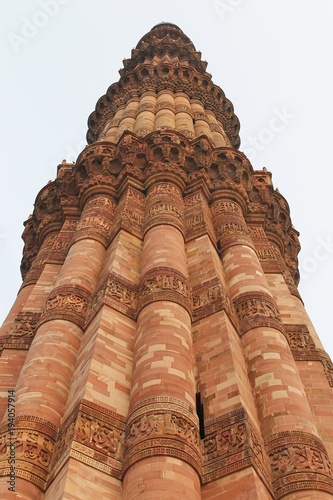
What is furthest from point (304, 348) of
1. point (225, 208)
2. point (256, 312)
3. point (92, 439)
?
point (92, 439)

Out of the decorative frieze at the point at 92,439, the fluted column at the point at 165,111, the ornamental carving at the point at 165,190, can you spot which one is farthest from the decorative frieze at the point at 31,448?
the fluted column at the point at 165,111

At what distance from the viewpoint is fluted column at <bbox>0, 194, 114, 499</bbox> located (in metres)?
7.11

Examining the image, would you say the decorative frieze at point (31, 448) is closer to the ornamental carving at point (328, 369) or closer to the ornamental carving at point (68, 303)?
the ornamental carving at point (68, 303)

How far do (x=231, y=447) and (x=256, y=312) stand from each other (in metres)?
3.43

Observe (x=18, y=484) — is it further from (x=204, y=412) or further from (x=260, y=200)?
(x=260, y=200)

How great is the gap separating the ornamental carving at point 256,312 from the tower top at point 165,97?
8555 mm

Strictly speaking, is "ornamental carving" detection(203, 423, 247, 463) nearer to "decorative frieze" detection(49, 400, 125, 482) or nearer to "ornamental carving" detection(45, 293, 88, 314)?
"decorative frieze" detection(49, 400, 125, 482)

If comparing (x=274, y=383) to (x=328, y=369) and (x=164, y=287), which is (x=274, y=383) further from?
(x=328, y=369)

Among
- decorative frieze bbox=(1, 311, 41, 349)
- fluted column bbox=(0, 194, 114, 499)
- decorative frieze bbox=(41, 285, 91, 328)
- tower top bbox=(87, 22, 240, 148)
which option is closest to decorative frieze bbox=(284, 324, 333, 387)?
decorative frieze bbox=(41, 285, 91, 328)

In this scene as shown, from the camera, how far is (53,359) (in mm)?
8648

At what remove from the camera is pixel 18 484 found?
6.70 meters

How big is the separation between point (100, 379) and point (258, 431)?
2121 millimetres

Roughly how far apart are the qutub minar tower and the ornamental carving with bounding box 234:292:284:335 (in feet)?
0.11

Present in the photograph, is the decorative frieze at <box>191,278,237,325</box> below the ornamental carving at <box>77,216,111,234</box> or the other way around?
below
